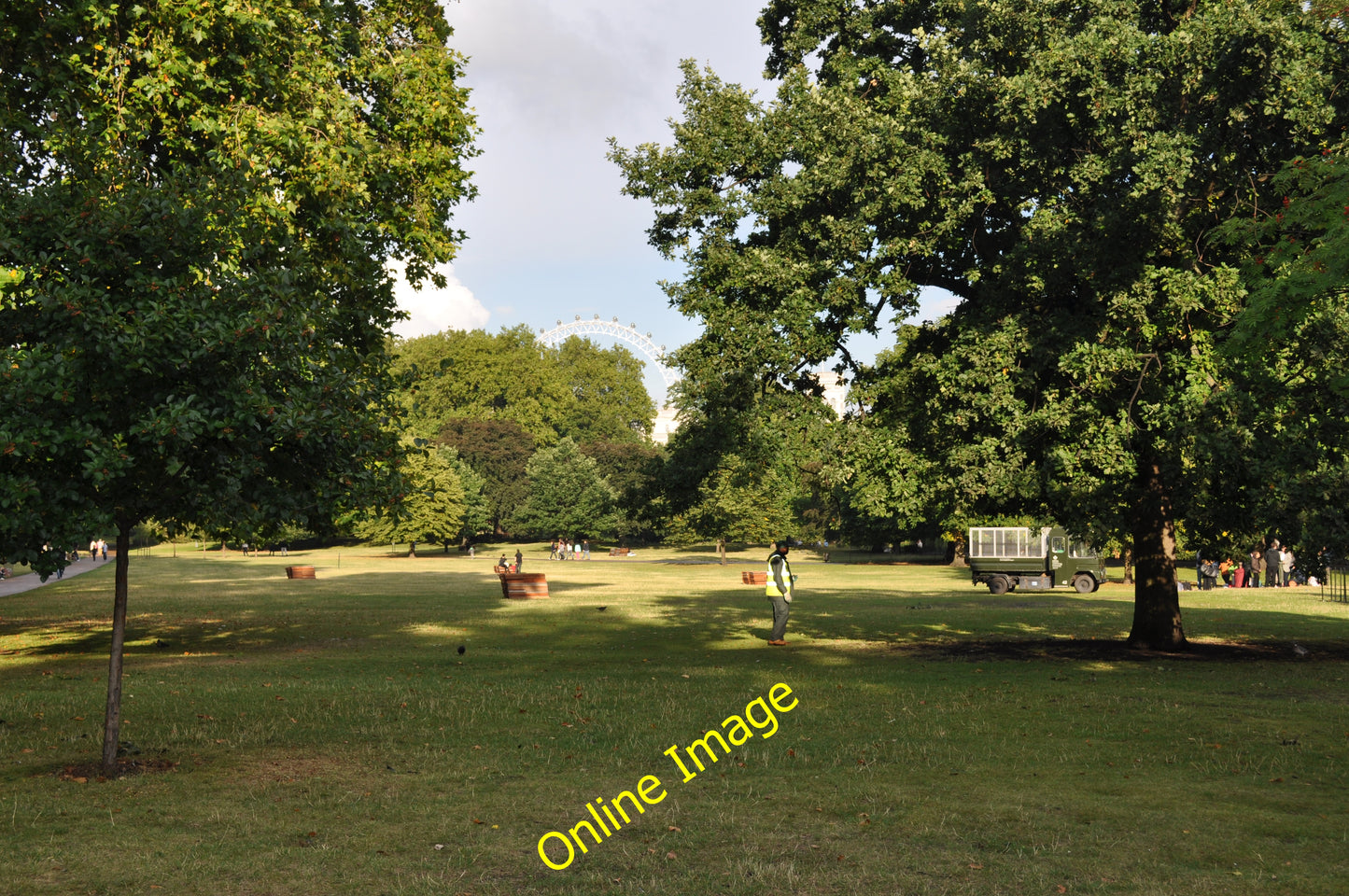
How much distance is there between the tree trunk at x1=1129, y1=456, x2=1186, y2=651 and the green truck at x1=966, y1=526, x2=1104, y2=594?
2084 centimetres

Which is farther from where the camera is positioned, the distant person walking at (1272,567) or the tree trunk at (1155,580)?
the distant person walking at (1272,567)

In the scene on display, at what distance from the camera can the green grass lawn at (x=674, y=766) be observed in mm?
7180

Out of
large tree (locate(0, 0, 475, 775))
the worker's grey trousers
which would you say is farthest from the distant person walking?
large tree (locate(0, 0, 475, 775))

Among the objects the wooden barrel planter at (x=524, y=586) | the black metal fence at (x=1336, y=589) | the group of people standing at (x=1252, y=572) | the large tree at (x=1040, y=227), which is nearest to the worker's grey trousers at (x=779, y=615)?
the large tree at (x=1040, y=227)

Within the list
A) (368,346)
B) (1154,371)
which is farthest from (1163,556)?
(368,346)

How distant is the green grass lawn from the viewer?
7.18 m

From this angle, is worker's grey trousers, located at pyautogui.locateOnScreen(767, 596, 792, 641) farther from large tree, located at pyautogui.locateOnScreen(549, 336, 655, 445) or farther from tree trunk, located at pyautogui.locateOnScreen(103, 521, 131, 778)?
large tree, located at pyautogui.locateOnScreen(549, 336, 655, 445)

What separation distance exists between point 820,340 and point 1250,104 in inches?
316

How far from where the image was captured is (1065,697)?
1488 cm

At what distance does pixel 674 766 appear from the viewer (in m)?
10.5

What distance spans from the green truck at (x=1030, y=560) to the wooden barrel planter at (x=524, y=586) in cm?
1805

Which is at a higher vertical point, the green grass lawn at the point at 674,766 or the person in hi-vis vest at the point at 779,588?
the person in hi-vis vest at the point at 779,588

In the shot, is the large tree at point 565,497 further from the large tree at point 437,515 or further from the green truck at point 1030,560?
the green truck at point 1030,560

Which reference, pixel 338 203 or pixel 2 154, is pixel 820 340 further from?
pixel 2 154
